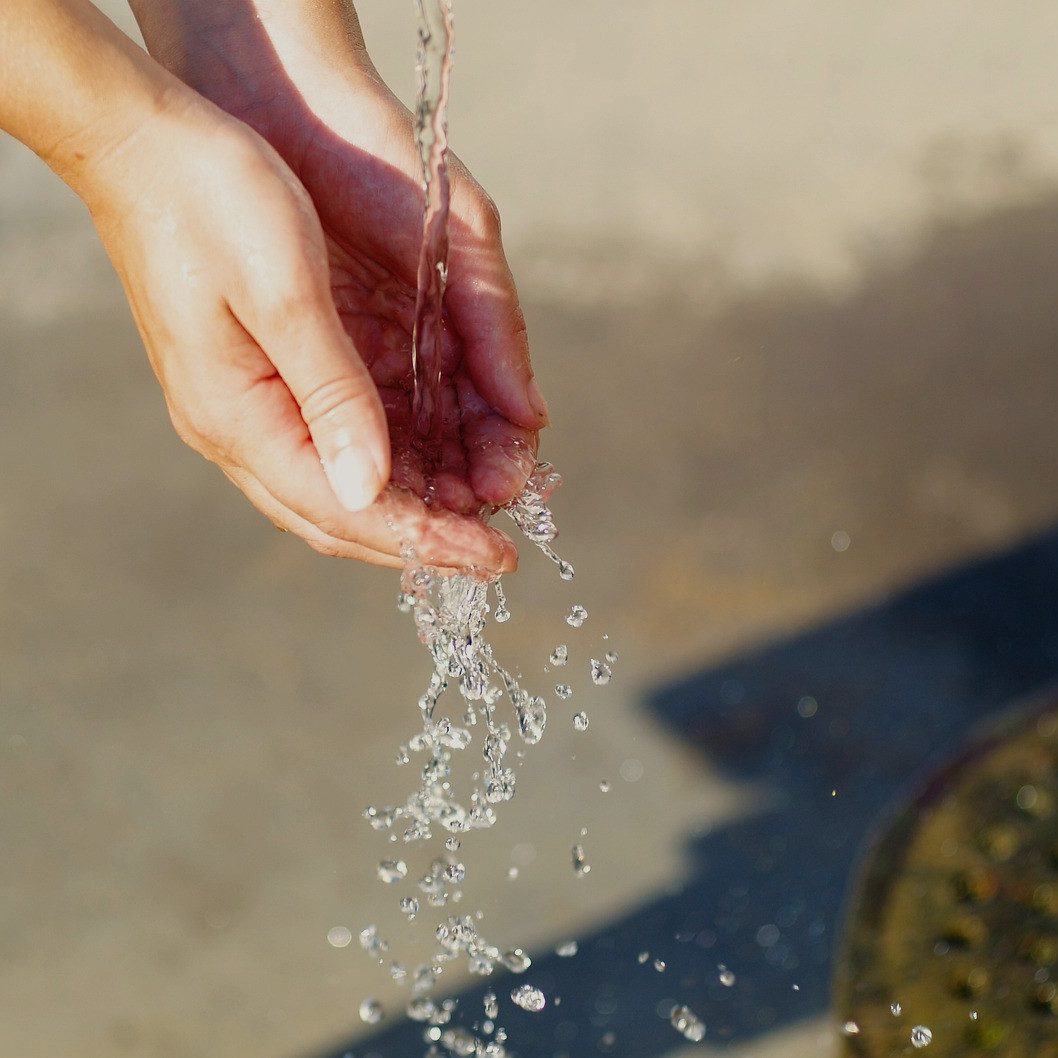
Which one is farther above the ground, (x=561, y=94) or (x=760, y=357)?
(x=561, y=94)

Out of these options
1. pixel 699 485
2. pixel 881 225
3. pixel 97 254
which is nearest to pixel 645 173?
pixel 881 225

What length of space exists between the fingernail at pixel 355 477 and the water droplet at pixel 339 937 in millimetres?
1027

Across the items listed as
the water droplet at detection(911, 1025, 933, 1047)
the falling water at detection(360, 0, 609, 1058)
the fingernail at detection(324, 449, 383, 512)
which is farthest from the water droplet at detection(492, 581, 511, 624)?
the water droplet at detection(911, 1025, 933, 1047)

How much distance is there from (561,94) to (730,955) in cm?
218

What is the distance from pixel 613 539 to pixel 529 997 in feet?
2.98

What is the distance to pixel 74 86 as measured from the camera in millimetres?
1180

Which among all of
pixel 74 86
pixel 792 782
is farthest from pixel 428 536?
pixel 792 782

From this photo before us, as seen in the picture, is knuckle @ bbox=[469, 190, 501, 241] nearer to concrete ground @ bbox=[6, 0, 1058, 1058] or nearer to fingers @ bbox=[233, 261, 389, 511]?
fingers @ bbox=[233, 261, 389, 511]

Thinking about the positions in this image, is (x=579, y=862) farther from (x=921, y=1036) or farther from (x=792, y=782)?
(x=921, y=1036)

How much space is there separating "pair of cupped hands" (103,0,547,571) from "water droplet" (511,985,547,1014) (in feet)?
2.72

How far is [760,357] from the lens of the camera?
8.74 ft

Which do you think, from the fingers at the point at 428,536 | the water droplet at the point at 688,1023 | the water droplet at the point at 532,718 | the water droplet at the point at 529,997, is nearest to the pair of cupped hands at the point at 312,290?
the fingers at the point at 428,536

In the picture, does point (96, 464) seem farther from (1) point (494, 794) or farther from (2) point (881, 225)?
(2) point (881, 225)

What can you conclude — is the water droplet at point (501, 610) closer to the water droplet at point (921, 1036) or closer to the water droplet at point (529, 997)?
the water droplet at point (529, 997)
